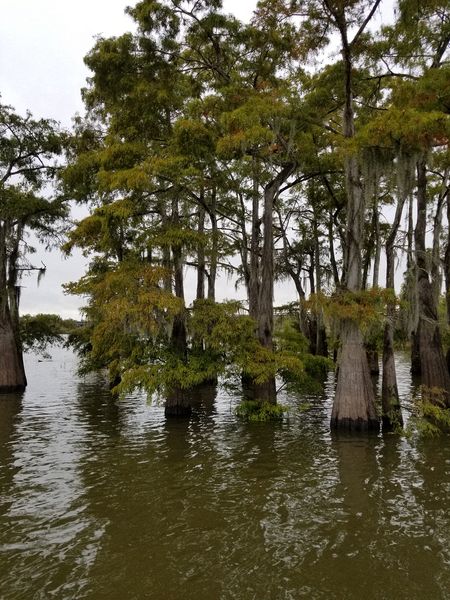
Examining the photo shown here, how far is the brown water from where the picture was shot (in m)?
5.40

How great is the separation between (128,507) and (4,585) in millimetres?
2681

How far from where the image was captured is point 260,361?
14.7 meters

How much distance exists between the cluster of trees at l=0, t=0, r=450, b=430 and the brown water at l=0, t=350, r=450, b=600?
103 inches

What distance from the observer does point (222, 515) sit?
745 cm

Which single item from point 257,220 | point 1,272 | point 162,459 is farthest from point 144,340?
point 1,272

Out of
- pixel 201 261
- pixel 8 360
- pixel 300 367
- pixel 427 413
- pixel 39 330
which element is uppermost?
pixel 201 261

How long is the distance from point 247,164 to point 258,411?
9103 mm

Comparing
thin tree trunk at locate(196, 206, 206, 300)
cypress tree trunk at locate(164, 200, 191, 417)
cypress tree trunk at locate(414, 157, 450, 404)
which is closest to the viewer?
cypress tree trunk at locate(164, 200, 191, 417)

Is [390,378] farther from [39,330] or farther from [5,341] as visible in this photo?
[39,330]

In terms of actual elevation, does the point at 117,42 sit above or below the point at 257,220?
above

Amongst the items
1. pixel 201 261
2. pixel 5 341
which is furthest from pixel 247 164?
pixel 5 341

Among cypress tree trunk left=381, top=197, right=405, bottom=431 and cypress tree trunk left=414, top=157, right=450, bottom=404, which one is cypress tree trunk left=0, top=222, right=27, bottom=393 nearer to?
cypress tree trunk left=381, top=197, right=405, bottom=431

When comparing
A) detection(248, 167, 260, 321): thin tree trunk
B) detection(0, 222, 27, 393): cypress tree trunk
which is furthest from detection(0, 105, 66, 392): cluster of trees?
detection(248, 167, 260, 321): thin tree trunk

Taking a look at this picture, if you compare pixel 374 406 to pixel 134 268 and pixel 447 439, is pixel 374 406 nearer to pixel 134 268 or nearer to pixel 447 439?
pixel 447 439
